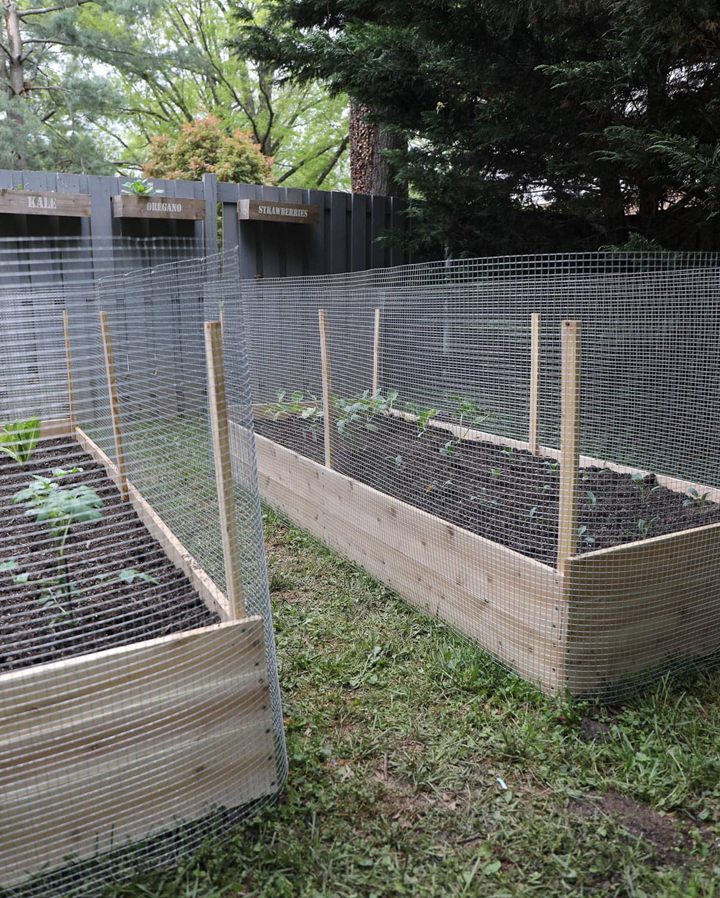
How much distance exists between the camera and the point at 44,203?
4.96m

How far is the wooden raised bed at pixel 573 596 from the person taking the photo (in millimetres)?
2061

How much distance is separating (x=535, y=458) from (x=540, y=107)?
7.49ft

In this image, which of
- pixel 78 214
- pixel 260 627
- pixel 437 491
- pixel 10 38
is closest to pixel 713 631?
pixel 437 491

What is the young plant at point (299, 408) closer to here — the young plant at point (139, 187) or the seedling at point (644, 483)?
the seedling at point (644, 483)

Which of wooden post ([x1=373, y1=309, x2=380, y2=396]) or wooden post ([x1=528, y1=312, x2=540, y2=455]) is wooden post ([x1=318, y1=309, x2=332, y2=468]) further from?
wooden post ([x1=528, y1=312, x2=540, y2=455])

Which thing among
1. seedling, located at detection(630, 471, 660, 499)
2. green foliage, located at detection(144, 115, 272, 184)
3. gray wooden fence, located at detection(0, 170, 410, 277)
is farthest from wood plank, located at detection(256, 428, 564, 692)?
green foliage, located at detection(144, 115, 272, 184)

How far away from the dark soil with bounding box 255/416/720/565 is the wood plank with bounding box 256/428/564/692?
0.11 m

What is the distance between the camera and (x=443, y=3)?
13.2ft

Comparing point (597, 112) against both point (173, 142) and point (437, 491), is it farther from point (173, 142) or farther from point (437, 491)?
point (173, 142)

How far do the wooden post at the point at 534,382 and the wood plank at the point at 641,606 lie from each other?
94cm

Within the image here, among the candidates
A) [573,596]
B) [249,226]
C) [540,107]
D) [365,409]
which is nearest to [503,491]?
[573,596]

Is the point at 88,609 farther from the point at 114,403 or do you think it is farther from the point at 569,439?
the point at 569,439

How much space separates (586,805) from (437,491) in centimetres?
135

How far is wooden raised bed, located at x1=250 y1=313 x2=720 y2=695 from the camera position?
2061mm
